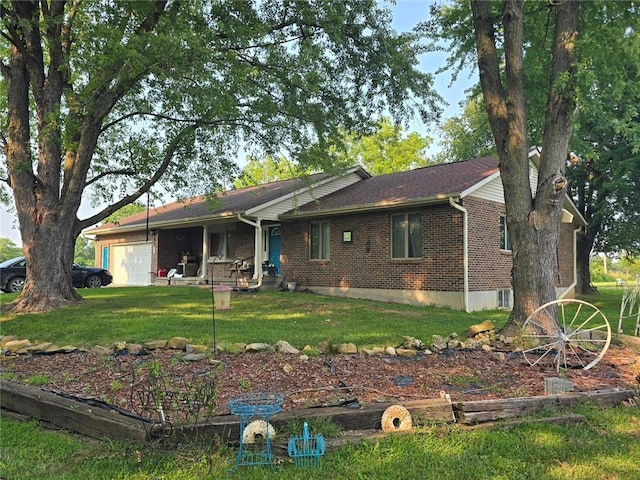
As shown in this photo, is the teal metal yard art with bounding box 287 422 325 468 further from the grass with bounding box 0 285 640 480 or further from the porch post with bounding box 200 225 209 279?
the porch post with bounding box 200 225 209 279

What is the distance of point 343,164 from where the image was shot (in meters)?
12.9

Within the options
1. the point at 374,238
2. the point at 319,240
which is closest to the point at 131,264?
the point at 319,240

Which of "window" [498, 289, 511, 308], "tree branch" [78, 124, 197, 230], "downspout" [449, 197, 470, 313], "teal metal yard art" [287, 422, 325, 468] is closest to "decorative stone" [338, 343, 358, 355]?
"teal metal yard art" [287, 422, 325, 468]

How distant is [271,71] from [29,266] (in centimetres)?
700

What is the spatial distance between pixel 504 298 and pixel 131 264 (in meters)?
16.6

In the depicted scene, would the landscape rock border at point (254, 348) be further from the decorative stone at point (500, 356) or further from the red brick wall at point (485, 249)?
the red brick wall at point (485, 249)

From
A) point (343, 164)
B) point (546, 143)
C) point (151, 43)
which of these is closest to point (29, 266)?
point (151, 43)

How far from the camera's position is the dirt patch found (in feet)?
14.1

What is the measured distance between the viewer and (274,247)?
676 inches

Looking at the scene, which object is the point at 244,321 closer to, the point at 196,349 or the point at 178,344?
the point at 178,344

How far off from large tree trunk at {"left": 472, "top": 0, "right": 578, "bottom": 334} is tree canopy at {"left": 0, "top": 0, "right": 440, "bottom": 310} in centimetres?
322

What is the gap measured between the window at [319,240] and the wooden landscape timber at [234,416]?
11.3 m

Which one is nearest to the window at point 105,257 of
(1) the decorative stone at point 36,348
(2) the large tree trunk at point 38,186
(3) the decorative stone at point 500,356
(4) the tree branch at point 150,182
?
(4) the tree branch at point 150,182

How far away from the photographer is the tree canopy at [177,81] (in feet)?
31.9
